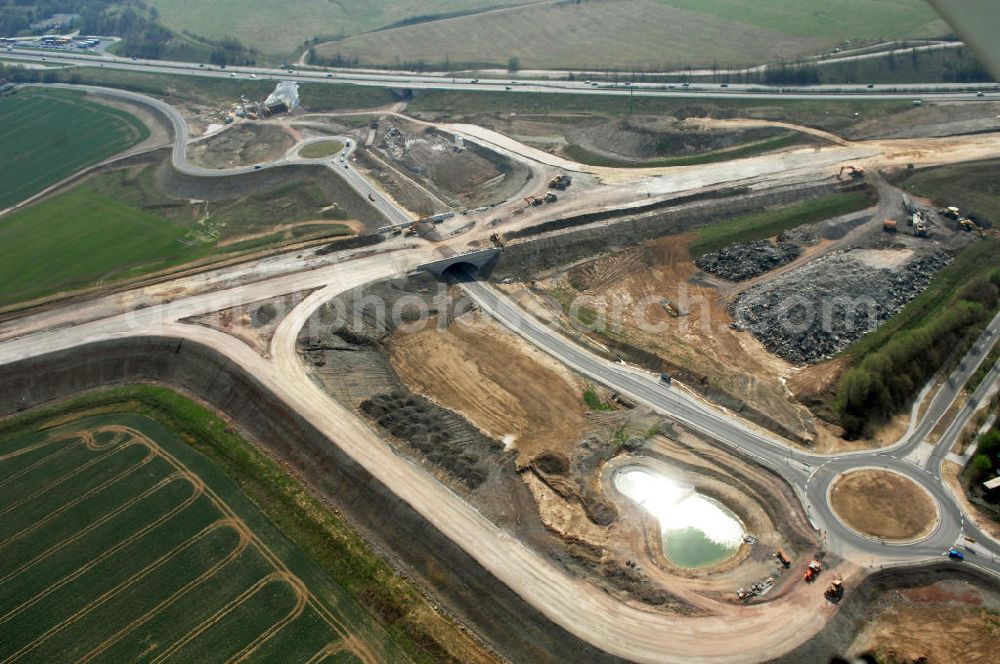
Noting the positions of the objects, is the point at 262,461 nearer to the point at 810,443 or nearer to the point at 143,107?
the point at 810,443

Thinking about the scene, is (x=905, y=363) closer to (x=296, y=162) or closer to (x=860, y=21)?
(x=296, y=162)

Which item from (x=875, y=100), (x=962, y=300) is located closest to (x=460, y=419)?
(x=962, y=300)

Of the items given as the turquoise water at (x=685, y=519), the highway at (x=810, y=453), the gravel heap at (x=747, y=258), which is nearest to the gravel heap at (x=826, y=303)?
the gravel heap at (x=747, y=258)

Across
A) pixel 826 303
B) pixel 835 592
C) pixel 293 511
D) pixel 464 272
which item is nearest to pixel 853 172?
pixel 826 303

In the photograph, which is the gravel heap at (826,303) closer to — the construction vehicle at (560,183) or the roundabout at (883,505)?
the roundabout at (883,505)

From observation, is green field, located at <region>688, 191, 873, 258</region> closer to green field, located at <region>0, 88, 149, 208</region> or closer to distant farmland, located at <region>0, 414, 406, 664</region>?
distant farmland, located at <region>0, 414, 406, 664</region>

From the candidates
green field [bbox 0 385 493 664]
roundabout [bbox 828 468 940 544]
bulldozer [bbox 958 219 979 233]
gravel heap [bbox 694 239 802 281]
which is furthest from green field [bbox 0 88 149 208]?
bulldozer [bbox 958 219 979 233]
